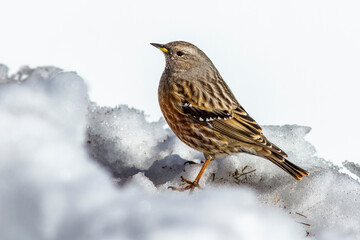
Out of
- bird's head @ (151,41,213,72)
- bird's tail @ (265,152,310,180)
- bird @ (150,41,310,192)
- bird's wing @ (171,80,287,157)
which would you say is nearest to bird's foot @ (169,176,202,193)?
bird @ (150,41,310,192)

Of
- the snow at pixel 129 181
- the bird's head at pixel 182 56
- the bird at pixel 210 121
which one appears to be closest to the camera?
the snow at pixel 129 181

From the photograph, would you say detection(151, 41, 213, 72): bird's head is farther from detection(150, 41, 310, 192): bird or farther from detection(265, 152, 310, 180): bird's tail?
detection(265, 152, 310, 180): bird's tail

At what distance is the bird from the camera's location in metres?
4.99

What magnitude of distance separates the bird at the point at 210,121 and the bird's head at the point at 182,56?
0.52 feet

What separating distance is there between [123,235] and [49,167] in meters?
0.81

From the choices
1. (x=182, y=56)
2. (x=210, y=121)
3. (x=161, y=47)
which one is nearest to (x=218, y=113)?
(x=210, y=121)

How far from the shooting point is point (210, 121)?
513 centimetres

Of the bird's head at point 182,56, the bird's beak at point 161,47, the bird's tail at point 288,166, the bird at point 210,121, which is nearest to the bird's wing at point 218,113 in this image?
the bird at point 210,121

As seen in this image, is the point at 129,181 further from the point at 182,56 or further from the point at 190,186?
the point at 182,56

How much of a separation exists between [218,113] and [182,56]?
0.82 meters

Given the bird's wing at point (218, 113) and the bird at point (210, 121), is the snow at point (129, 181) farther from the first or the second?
the bird's wing at point (218, 113)

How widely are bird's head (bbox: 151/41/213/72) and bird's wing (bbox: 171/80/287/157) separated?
1.18 feet

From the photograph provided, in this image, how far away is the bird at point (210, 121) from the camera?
499 cm

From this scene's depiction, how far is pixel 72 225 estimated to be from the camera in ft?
10.9
